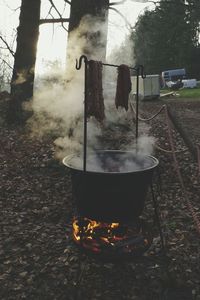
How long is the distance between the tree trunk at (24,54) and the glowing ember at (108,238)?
9.01 metres

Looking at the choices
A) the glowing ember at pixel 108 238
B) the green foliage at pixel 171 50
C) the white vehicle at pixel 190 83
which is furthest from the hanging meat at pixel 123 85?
the green foliage at pixel 171 50

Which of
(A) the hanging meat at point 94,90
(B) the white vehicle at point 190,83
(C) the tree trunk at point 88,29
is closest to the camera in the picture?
(A) the hanging meat at point 94,90

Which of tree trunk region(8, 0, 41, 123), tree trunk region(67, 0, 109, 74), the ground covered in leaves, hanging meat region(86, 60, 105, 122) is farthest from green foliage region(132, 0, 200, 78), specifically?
hanging meat region(86, 60, 105, 122)

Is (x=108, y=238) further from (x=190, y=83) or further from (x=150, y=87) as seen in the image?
(x=190, y=83)

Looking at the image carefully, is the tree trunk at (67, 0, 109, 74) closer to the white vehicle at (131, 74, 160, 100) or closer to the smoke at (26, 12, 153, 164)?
the smoke at (26, 12, 153, 164)

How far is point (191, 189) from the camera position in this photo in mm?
7984

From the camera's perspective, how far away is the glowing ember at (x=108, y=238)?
4.82 metres

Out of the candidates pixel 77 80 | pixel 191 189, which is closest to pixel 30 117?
pixel 77 80

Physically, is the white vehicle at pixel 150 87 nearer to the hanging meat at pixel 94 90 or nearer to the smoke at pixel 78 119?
the smoke at pixel 78 119

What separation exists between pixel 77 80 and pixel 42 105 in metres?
7.10

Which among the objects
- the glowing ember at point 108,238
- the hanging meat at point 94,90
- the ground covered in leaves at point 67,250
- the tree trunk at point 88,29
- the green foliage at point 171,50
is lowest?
the ground covered in leaves at point 67,250

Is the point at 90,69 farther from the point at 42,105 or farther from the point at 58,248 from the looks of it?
the point at 42,105

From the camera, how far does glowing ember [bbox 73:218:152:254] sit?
4.82 meters

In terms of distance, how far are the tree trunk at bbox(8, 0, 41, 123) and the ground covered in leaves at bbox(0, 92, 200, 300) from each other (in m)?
4.50
